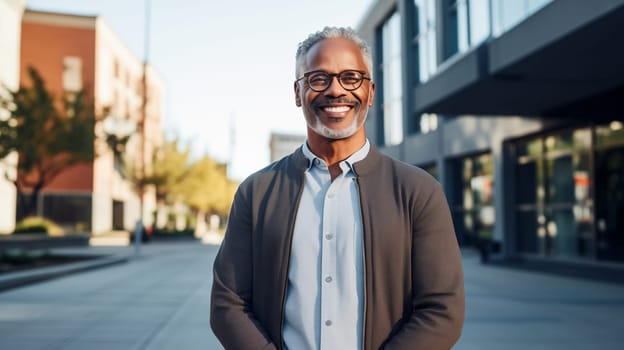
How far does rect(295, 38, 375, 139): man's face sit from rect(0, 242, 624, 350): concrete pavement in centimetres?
526

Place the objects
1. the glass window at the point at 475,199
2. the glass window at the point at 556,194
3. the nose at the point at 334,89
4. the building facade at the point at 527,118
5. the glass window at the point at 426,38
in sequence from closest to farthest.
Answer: the nose at the point at 334,89 < the building facade at the point at 527,118 < the glass window at the point at 556,194 < the glass window at the point at 475,199 < the glass window at the point at 426,38

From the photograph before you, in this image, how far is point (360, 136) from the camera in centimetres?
218

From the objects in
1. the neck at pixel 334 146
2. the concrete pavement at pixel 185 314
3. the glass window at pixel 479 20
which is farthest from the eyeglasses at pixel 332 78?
the glass window at pixel 479 20

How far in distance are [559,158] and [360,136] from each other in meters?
19.0

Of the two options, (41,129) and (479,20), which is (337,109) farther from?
(41,129)

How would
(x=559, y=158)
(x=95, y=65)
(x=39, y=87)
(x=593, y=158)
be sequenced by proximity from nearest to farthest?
(x=593, y=158)
(x=559, y=158)
(x=39, y=87)
(x=95, y=65)

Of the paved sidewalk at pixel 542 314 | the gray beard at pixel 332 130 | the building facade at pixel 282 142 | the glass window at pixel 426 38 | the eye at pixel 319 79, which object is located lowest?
the paved sidewalk at pixel 542 314

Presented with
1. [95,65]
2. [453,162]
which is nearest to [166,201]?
[95,65]

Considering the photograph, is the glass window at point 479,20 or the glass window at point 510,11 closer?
the glass window at point 510,11

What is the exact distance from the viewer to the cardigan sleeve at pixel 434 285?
6.41 feet

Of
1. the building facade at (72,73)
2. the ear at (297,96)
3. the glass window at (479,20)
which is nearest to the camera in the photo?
the ear at (297,96)

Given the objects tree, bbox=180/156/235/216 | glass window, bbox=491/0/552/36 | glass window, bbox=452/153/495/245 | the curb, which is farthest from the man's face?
tree, bbox=180/156/235/216

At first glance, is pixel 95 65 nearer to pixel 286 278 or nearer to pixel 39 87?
pixel 39 87

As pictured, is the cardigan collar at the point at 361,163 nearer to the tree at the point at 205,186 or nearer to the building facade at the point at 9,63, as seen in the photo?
the building facade at the point at 9,63
